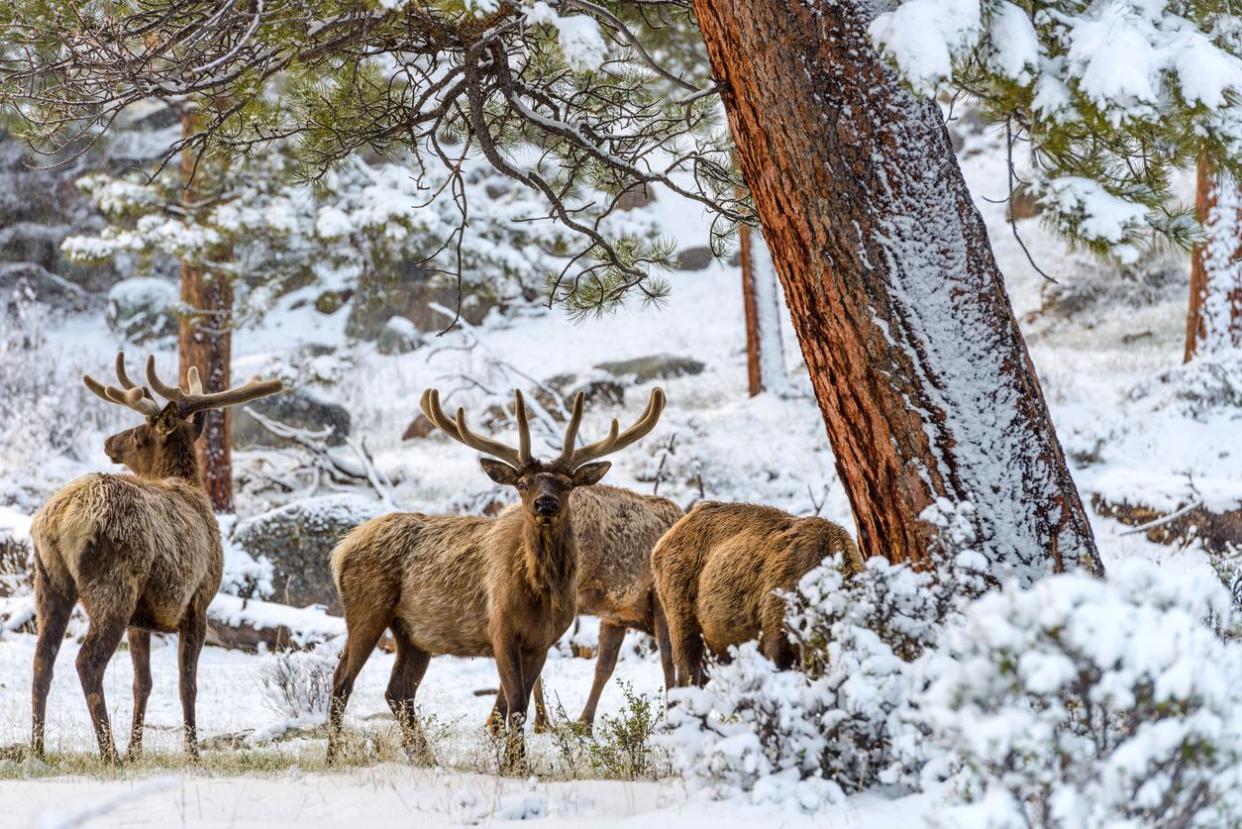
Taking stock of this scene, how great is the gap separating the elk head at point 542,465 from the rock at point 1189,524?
603 centimetres

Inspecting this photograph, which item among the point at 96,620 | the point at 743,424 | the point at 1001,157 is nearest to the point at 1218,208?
the point at 743,424

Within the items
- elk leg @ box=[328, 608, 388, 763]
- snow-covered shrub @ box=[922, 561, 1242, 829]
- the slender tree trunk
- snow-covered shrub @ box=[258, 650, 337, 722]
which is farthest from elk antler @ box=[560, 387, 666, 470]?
the slender tree trunk

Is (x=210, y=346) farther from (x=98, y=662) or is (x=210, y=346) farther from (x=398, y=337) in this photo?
(x=398, y=337)

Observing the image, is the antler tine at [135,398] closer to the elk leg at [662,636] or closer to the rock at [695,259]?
the elk leg at [662,636]

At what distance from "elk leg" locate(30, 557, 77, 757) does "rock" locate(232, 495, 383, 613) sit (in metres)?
5.05

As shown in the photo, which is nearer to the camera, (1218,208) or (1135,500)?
(1135,500)

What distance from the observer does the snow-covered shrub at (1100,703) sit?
2498mm

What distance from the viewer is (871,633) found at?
413 cm

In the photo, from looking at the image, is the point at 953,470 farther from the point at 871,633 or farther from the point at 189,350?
the point at 189,350

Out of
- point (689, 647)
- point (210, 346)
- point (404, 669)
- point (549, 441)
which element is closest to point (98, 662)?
point (404, 669)

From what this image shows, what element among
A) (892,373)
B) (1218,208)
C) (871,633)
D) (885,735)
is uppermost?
(1218,208)

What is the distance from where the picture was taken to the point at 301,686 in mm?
7609

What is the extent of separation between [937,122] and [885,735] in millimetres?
2299

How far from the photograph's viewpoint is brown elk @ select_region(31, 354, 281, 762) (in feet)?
19.3
